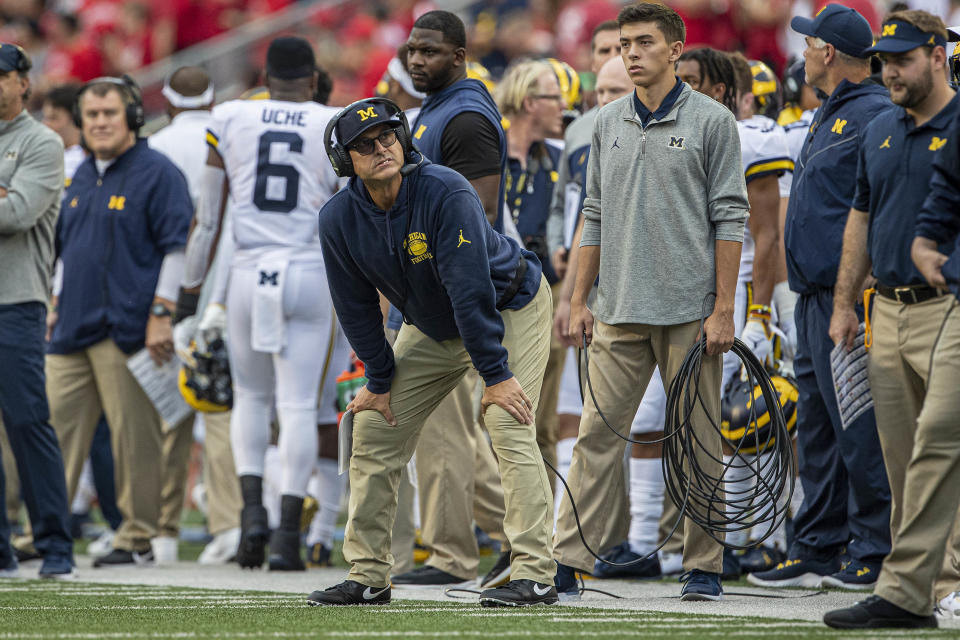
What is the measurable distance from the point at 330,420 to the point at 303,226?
47.0 inches

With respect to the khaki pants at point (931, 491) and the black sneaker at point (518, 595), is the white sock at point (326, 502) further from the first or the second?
the khaki pants at point (931, 491)

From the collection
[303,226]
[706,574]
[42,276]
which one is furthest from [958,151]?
[42,276]

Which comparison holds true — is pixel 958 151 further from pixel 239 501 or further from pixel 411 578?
pixel 239 501

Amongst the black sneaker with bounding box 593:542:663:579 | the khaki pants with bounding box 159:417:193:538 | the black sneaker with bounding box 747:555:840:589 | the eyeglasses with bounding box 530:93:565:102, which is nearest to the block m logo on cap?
the black sneaker with bounding box 593:542:663:579

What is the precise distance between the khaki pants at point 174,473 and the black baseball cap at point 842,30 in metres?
4.64

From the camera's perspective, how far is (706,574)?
6.34 meters

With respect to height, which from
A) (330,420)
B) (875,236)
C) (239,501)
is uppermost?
(875,236)

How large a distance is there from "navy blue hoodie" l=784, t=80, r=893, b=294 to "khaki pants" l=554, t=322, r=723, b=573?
2.58ft

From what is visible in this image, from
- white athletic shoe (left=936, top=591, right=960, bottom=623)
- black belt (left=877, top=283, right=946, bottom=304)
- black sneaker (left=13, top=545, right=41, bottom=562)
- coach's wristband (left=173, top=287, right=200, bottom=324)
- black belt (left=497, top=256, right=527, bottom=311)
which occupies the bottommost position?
black sneaker (left=13, top=545, right=41, bottom=562)

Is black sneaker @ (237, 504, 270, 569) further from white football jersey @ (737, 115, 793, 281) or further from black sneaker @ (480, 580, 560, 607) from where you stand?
white football jersey @ (737, 115, 793, 281)

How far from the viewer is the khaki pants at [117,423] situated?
870 cm

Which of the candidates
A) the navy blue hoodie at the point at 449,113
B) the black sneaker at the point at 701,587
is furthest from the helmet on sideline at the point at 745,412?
the navy blue hoodie at the point at 449,113

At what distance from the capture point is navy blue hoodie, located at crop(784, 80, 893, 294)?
22.3ft

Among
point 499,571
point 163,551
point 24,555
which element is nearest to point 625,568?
point 499,571
